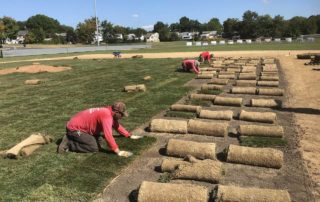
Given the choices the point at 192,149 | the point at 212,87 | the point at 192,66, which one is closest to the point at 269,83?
the point at 212,87

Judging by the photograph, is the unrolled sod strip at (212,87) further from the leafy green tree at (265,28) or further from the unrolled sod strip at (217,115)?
the leafy green tree at (265,28)

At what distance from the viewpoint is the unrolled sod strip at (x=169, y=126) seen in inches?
428

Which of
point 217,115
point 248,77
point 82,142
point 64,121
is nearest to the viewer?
point 82,142

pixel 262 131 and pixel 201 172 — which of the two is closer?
pixel 201 172

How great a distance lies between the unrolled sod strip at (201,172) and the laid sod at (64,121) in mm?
1580

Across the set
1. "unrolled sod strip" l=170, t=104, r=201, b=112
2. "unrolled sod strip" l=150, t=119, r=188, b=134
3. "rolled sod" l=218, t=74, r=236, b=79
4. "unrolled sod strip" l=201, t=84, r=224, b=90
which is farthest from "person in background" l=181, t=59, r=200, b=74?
"unrolled sod strip" l=150, t=119, r=188, b=134

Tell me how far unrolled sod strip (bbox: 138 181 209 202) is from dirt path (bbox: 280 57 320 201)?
7.76ft

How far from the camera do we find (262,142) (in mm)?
9867

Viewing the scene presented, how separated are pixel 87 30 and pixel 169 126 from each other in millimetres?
110319

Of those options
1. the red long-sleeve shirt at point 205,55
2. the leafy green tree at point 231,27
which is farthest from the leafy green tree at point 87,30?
the red long-sleeve shirt at point 205,55

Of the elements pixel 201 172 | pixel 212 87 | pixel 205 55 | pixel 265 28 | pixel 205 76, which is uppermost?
pixel 265 28

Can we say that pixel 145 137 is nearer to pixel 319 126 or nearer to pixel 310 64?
pixel 319 126

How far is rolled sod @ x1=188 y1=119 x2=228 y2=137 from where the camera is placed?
10539 mm

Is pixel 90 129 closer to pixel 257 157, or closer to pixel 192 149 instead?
pixel 192 149
